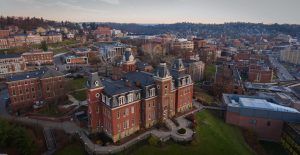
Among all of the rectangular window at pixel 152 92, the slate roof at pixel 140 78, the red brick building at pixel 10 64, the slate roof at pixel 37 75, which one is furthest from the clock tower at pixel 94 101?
the red brick building at pixel 10 64

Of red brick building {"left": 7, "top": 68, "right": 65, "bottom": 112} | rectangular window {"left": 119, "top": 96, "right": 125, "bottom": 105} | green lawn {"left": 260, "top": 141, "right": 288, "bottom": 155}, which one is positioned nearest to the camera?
rectangular window {"left": 119, "top": 96, "right": 125, "bottom": 105}

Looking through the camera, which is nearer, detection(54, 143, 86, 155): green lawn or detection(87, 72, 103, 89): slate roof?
detection(54, 143, 86, 155): green lawn

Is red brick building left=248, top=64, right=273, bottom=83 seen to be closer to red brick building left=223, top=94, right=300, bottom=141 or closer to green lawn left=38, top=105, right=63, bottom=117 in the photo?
red brick building left=223, top=94, right=300, bottom=141

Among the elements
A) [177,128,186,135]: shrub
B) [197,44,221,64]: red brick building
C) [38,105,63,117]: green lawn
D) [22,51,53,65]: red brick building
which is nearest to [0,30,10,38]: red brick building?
[22,51,53,65]: red brick building

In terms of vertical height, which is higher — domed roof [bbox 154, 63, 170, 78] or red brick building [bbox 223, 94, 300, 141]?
domed roof [bbox 154, 63, 170, 78]

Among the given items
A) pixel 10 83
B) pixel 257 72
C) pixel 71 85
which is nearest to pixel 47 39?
pixel 71 85

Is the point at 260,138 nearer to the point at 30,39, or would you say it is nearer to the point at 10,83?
the point at 10,83

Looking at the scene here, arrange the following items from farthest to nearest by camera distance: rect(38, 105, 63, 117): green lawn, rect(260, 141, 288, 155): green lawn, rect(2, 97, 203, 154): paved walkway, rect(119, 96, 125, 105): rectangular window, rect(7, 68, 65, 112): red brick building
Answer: rect(7, 68, 65, 112): red brick building, rect(38, 105, 63, 117): green lawn, rect(260, 141, 288, 155): green lawn, rect(119, 96, 125, 105): rectangular window, rect(2, 97, 203, 154): paved walkway
